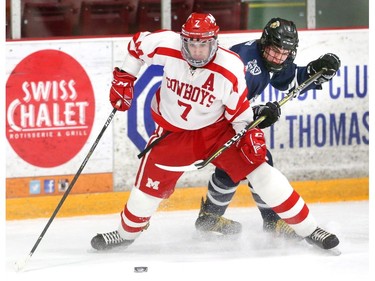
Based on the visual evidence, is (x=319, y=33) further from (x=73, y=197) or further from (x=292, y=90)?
(x=73, y=197)

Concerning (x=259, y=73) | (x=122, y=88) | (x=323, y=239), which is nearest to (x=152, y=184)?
(x=122, y=88)

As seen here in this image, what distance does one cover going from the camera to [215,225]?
18.4ft

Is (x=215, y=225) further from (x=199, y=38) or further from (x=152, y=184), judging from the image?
(x=199, y=38)

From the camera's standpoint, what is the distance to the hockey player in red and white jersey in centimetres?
484

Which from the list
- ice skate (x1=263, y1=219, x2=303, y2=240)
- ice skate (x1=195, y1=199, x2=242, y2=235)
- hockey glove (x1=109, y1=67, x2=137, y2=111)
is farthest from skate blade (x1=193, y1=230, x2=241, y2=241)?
hockey glove (x1=109, y1=67, x2=137, y2=111)

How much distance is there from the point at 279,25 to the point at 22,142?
1770mm

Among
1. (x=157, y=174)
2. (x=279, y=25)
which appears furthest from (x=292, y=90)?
(x=157, y=174)

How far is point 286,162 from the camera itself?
6418 millimetres

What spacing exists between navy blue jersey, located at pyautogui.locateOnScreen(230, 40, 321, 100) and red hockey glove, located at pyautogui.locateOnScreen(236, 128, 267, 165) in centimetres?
31

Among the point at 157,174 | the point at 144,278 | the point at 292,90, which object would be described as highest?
the point at 292,90

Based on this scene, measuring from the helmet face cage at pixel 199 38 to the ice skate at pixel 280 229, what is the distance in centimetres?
107

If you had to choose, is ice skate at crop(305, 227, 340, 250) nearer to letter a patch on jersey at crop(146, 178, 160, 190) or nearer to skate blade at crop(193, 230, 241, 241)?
skate blade at crop(193, 230, 241, 241)

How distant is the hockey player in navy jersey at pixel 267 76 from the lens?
16.6ft

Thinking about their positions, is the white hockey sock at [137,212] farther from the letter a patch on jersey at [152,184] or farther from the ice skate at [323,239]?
the ice skate at [323,239]
